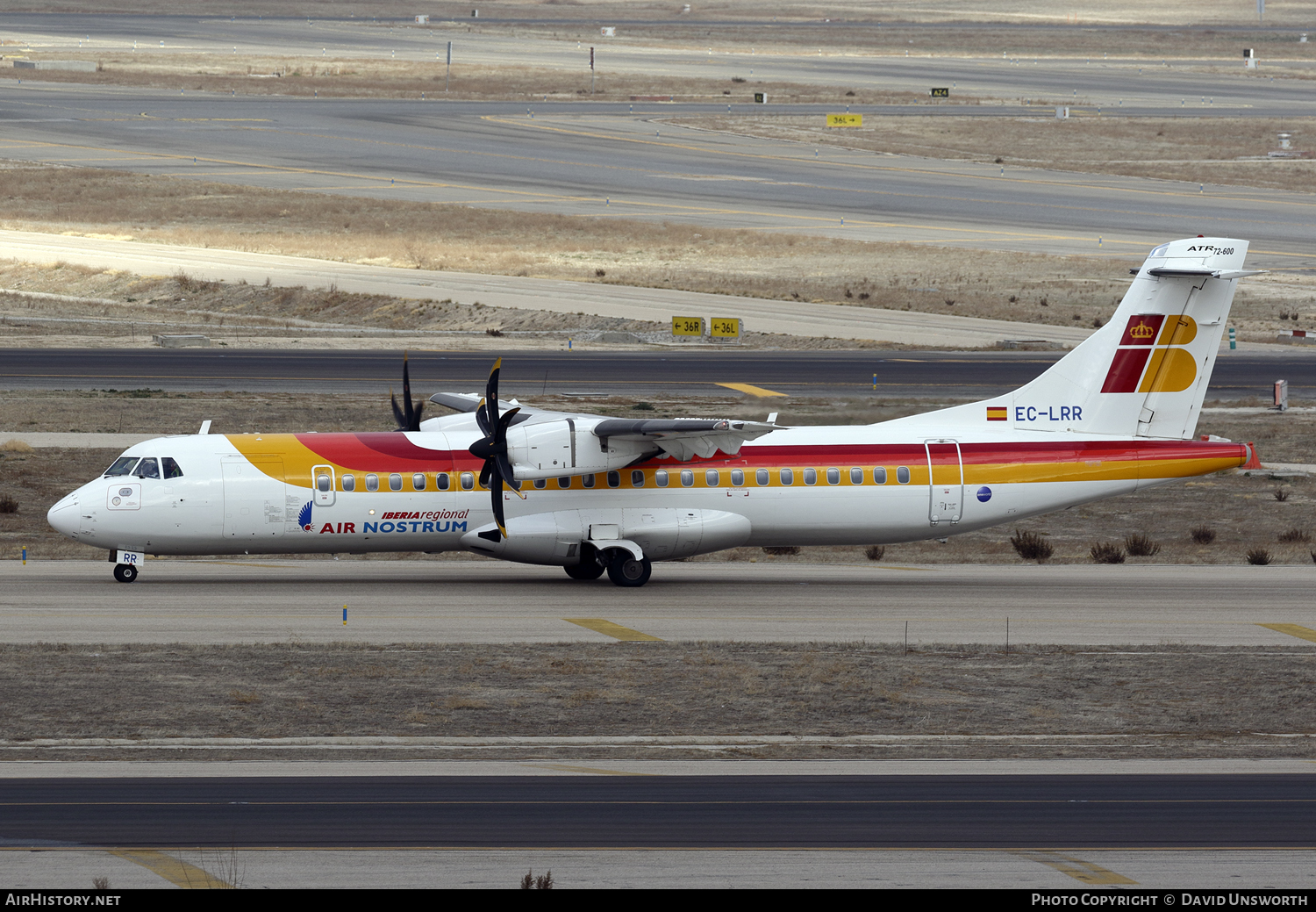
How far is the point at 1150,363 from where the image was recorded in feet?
108

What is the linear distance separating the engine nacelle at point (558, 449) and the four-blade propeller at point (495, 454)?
217 millimetres

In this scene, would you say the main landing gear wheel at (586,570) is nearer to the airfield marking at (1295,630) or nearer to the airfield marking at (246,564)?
the airfield marking at (246,564)

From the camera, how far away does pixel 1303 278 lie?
78500 mm

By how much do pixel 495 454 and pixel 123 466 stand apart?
7205 millimetres

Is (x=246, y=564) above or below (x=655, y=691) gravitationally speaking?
above

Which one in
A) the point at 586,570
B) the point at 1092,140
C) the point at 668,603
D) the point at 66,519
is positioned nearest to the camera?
the point at 66,519

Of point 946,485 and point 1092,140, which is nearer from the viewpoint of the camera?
point 946,485

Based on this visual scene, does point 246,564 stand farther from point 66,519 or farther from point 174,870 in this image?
point 174,870

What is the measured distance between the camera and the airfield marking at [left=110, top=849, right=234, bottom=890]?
14.4 meters

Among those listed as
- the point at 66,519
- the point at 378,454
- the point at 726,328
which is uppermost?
the point at 726,328

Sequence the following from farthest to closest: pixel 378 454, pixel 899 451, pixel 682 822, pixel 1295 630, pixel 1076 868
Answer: pixel 899 451
pixel 378 454
pixel 1295 630
pixel 682 822
pixel 1076 868

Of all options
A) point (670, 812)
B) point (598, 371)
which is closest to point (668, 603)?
point (670, 812)

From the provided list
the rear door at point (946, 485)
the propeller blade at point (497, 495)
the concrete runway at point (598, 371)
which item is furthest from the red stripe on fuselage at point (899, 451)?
the concrete runway at point (598, 371)

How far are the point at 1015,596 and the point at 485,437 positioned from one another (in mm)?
10757
